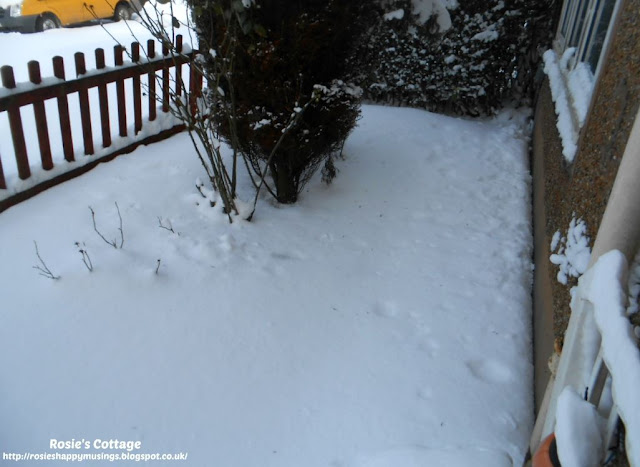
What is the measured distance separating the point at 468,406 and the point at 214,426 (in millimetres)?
1132

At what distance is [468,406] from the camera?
2.37 m

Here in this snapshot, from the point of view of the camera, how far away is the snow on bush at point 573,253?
196 centimetres

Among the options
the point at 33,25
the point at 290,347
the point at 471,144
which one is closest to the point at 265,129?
the point at 290,347

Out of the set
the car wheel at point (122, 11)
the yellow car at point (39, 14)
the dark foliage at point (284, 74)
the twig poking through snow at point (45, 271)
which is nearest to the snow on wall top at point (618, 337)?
the dark foliage at point (284, 74)

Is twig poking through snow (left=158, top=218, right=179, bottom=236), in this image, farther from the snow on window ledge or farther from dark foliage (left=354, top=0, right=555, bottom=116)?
dark foliage (left=354, top=0, right=555, bottom=116)

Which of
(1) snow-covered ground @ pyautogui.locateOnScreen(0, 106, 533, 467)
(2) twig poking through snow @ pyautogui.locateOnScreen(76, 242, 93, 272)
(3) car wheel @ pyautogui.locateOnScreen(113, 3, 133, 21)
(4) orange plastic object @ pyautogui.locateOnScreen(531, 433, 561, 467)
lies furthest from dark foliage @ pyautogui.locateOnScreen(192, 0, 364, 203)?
(3) car wheel @ pyautogui.locateOnScreen(113, 3, 133, 21)

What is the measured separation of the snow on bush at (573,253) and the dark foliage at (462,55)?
3891mm

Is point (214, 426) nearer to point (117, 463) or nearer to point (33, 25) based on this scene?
point (117, 463)

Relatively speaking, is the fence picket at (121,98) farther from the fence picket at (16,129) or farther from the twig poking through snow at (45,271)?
the twig poking through snow at (45,271)

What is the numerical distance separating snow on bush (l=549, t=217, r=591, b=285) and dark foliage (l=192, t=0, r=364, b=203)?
1797mm

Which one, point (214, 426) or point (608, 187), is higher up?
point (608, 187)

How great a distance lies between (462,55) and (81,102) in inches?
162

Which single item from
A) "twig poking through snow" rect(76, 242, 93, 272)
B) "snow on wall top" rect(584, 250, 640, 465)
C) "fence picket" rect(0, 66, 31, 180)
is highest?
"snow on wall top" rect(584, 250, 640, 465)

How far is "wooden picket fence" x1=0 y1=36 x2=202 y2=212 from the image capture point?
371 cm
